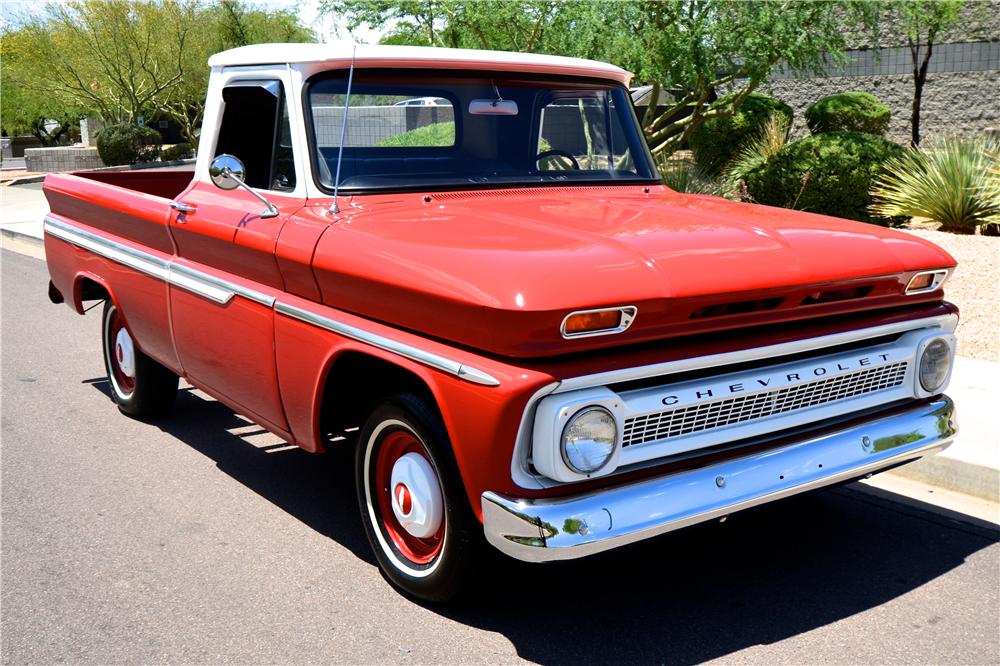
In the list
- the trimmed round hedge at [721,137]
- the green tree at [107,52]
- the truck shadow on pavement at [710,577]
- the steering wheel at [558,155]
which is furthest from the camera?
the green tree at [107,52]

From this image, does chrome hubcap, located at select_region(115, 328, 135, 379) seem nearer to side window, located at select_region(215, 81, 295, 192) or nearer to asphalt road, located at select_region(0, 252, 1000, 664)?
asphalt road, located at select_region(0, 252, 1000, 664)

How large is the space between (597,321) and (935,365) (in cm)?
170

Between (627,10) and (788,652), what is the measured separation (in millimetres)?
8730

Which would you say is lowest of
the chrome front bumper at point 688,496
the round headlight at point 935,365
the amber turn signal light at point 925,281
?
the chrome front bumper at point 688,496

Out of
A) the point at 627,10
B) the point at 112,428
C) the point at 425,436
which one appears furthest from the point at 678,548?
the point at 627,10

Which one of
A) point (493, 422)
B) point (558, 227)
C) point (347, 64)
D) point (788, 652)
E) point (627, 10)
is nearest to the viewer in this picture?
point (493, 422)

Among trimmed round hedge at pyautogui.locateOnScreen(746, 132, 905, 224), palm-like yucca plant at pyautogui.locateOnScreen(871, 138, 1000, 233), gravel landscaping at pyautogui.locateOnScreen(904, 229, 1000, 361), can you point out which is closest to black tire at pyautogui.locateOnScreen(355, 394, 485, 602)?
gravel landscaping at pyautogui.locateOnScreen(904, 229, 1000, 361)

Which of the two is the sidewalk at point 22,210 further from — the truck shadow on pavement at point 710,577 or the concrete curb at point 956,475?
the concrete curb at point 956,475

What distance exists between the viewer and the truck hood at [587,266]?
3.02 m

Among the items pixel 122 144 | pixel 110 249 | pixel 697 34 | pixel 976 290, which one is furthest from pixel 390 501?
pixel 122 144

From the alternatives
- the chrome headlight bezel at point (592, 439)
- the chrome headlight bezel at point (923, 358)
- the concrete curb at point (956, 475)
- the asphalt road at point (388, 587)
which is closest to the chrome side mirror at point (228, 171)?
the asphalt road at point (388, 587)

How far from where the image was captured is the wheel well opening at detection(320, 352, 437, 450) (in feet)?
11.9

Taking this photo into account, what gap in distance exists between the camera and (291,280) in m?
3.96

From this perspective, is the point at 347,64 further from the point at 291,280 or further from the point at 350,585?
the point at 350,585
